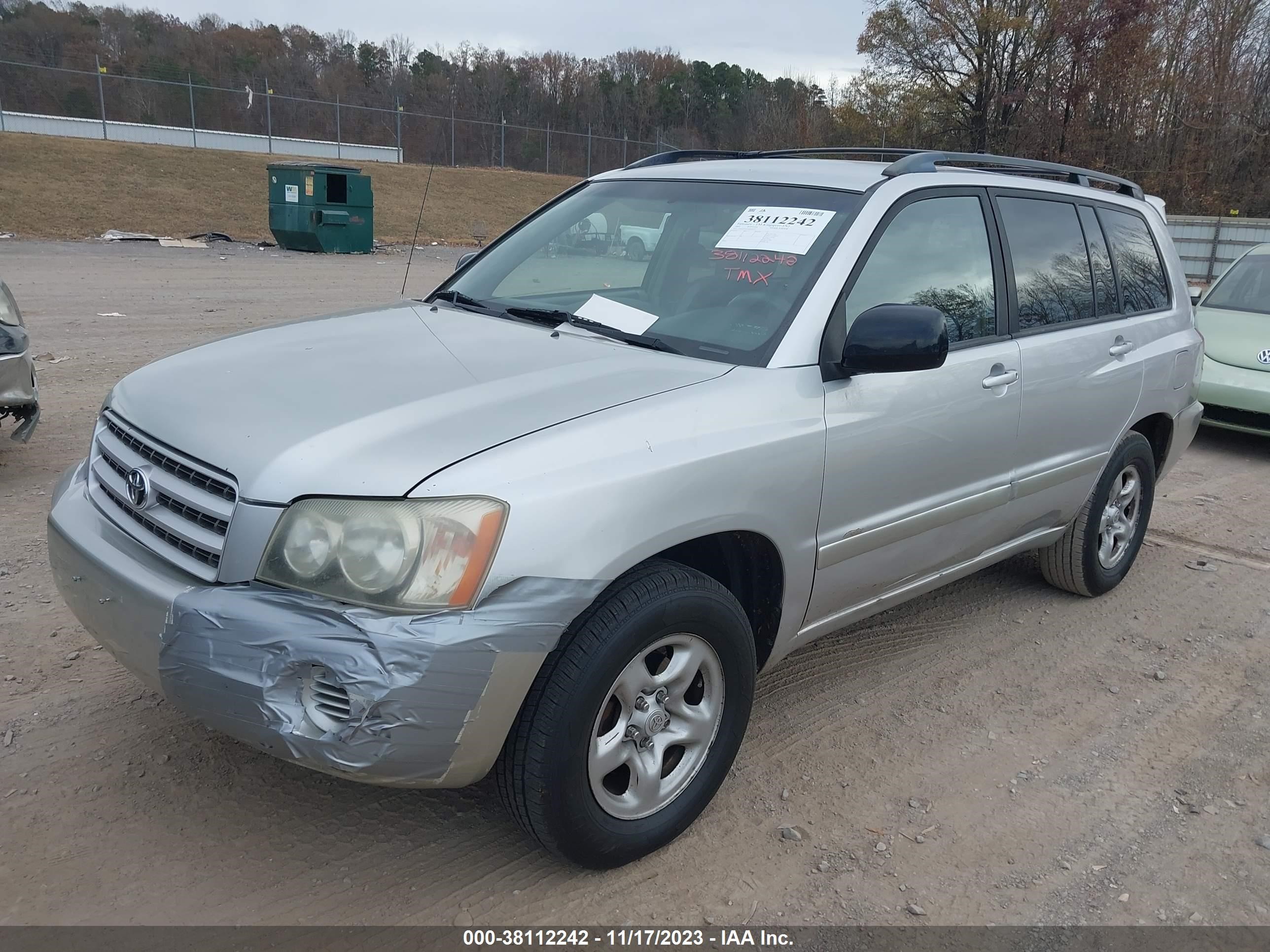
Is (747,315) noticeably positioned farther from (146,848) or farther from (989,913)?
(146,848)

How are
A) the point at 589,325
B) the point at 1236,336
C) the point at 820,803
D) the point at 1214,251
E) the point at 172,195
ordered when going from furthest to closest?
1. the point at 172,195
2. the point at 1214,251
3. the point at 1236,336
4. the point at 589,325
5. the point at 820,803

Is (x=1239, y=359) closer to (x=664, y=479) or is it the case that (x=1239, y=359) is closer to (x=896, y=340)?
(x=896, y=340)

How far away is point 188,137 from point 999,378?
132 feet

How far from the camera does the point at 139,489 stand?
2.67 meters

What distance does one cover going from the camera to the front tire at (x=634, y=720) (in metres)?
2.46

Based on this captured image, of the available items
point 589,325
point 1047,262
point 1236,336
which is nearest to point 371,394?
point 589,325

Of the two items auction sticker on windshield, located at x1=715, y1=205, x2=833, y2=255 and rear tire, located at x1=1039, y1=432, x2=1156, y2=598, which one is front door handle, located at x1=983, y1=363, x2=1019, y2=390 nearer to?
auction sticker on windshield, located at x1=715, y1=205, x2=833, y2=255

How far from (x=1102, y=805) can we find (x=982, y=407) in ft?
4.43

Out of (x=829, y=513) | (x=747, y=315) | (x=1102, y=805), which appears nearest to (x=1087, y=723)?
(x=1102, y=805)

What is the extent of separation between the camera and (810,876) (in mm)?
2809

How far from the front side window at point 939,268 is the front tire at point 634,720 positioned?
1.12 meters

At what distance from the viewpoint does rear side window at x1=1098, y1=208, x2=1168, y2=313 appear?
4695 millimetres

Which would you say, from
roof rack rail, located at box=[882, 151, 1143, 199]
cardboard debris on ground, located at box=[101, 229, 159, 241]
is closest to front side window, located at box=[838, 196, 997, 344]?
roof rack rail, located at box=[882, 151, 1143, 199]

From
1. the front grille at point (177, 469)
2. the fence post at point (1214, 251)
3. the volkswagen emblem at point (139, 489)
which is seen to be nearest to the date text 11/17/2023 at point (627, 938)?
the front grille at point (177, 469)
